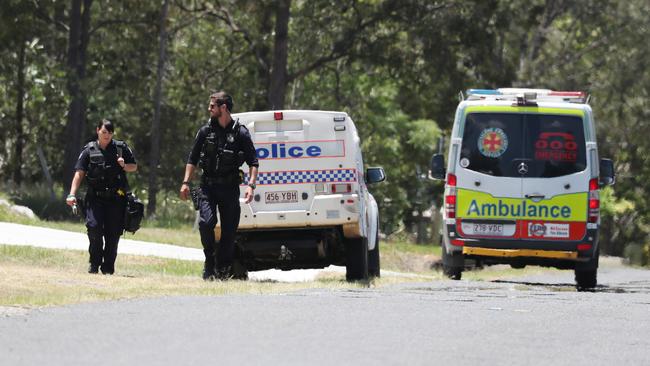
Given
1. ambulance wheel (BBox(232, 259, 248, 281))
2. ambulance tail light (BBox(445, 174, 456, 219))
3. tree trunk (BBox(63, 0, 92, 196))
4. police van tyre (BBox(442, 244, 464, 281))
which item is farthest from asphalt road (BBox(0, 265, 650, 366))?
tree trunk (BBox(63, 0, 92, 196))

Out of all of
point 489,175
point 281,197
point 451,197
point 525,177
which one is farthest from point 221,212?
point 525,177

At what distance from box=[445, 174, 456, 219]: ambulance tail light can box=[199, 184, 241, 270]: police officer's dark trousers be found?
4.05 metres

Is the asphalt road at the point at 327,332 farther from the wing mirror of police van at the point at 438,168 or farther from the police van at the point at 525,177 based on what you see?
the wing mirror of police van at the point at 438,168

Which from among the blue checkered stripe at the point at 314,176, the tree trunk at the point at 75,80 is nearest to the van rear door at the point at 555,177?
the blue checkered stripe at the point at 314,176

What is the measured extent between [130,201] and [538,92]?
525 cm

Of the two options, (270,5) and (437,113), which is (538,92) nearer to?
(270,5)

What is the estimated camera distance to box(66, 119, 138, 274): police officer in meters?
17.5

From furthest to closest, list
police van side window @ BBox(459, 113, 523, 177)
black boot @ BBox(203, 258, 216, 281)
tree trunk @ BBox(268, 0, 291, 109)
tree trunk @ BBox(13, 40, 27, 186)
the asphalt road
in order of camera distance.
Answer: tree trunk @ BBox(13, 40, 27, 186) < tree trunk @ BBox(268, 0, 291, 109) < police van side window @ BBox(459, 113, 523, 177) < black boot @ BBox(203, 258, 216, 281) < the asphalt road

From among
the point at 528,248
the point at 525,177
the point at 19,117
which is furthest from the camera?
the point at 19,117

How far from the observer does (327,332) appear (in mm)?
10938

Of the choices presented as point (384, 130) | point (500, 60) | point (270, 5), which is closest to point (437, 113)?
point (384, 130)

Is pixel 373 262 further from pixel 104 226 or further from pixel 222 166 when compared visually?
pixel 222 166

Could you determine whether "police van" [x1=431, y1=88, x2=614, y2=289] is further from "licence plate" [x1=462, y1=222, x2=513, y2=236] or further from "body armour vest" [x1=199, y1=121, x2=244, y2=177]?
"body armour vest" [x1=199, y1=121, x2=244, y2=177]

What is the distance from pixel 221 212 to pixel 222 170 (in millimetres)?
479
